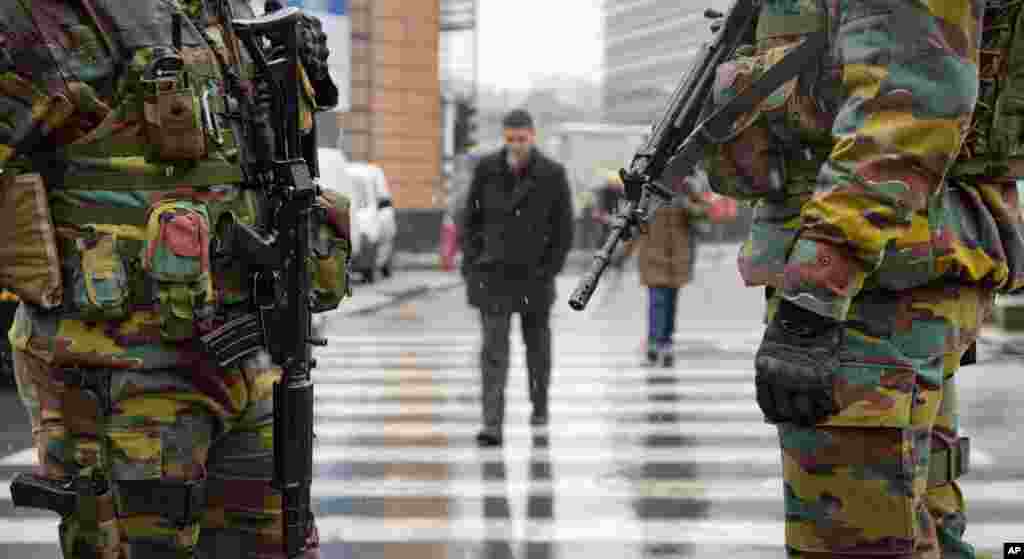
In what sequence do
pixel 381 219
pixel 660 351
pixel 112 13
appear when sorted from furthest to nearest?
1. pixel 381 219
2. pixel 660 351
3. pixel 112 13

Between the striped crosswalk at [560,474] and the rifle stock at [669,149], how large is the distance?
2169mm

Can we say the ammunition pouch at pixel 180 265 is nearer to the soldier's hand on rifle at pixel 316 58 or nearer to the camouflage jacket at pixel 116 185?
the camouflage jacket at pixel 116 185

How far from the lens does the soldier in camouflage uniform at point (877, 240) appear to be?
2793 mm

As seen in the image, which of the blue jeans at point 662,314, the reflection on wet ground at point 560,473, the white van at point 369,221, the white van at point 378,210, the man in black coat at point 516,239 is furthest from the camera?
the white van at point 378,210

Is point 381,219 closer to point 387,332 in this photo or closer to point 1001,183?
point 387,332

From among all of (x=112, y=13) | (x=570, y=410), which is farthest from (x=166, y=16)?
(x=570, y=410)

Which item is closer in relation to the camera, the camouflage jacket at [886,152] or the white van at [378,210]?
the camouflage jacket at [886,152]

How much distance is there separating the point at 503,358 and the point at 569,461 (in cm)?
86

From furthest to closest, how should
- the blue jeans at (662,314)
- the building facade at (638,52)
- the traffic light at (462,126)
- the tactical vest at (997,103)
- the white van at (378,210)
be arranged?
1. the building facade at (638,52)
2. the traffic light at (462,126)
3. the white van at (378,210)
4. the blue jeans at (662,314)
5. the tactical vest at (997,103)

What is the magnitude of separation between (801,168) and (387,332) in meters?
11.8

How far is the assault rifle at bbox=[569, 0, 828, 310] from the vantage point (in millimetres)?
3324

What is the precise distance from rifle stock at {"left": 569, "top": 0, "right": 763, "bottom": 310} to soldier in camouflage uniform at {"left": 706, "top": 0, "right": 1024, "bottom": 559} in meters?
0.11

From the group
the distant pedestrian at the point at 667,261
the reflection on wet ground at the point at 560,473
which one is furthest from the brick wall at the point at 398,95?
the reflection on wet ground at the point at 560,473

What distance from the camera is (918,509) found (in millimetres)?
3031
